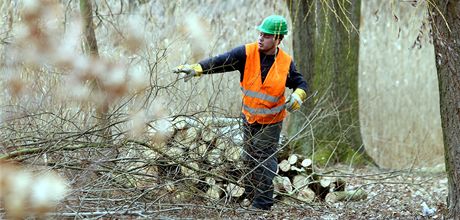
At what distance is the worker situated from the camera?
688 centimetres

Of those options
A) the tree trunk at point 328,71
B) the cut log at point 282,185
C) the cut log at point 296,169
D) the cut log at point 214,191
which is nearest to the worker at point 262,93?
the cut log at point 214,191

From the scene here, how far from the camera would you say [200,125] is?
6734 mm

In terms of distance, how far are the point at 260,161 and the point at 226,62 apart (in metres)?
0.89

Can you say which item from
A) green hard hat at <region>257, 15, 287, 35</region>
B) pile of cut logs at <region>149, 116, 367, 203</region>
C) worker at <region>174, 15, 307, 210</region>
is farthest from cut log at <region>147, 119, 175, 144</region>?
green hard hat at <region>257, 15, 287, 35</region>

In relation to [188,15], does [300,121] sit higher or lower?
lower

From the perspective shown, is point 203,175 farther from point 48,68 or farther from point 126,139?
point 48,68

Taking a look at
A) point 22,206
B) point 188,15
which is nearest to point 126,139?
point 22,206

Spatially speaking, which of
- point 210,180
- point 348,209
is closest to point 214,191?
point 210,180

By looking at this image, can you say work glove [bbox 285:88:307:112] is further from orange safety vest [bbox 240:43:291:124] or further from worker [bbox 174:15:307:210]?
orange safety vest [bbox 240:43:291:124]

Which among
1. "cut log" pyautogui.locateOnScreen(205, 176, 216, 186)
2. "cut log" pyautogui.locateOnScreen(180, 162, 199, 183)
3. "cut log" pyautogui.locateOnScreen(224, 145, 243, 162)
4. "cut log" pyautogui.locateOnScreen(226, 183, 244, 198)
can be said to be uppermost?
"cut log" pyautogui.locateOnScreen(224, 145, 243, 162)

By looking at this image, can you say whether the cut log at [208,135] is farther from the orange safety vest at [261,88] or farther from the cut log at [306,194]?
the cut log at [306,194]

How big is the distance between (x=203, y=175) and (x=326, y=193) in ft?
6.45

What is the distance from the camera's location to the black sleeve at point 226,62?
6883 millimetres

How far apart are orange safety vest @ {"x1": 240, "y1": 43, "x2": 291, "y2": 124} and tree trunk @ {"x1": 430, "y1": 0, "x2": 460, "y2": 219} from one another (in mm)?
1435
